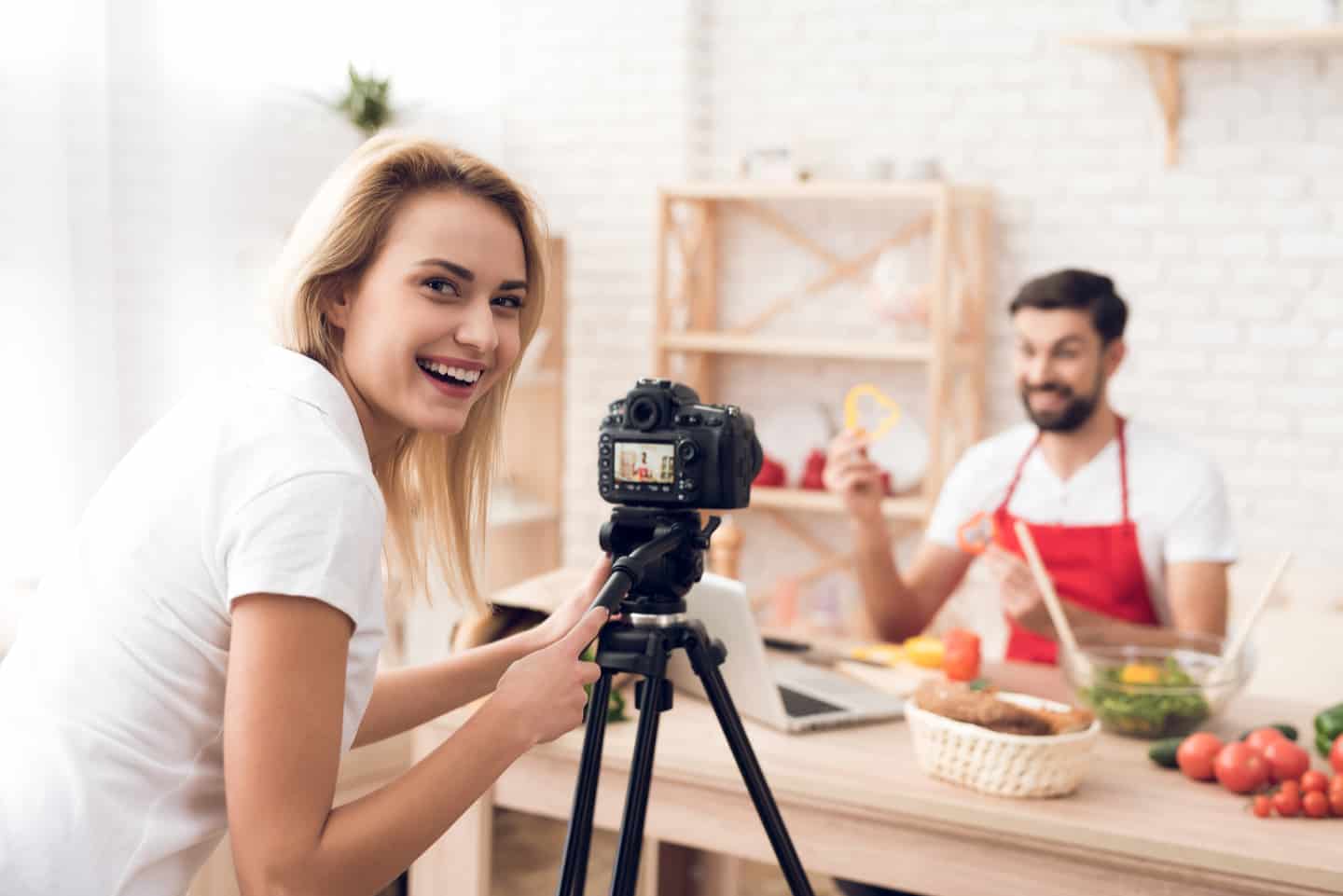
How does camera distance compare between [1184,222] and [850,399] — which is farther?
[1184,222]

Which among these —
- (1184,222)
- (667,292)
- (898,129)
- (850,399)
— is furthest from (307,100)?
(1184,222)

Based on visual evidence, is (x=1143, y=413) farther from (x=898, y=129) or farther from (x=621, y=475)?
(x=621, y=475)

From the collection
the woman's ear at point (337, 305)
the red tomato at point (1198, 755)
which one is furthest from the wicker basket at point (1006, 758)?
the woman's ear at point (337, 305)

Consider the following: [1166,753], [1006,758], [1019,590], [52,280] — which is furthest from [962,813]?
[52,280]

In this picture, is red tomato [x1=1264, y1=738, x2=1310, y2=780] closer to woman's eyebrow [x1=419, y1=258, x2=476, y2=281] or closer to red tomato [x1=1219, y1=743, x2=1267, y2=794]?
red tomato [x1=1219, y1=743, x2=1267, y2=794]

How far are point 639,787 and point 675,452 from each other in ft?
1.10

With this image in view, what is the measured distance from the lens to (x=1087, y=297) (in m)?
2.79

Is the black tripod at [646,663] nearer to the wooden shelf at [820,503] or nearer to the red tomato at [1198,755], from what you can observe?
the red tomato at [1198,755]

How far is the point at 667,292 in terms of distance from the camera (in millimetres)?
4461

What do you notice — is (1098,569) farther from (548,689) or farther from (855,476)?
(548,689)

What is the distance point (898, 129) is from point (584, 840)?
129 inches

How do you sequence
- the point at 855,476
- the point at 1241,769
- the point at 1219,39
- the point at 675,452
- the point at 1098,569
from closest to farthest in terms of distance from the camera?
the point at 675,452, the point at 1241,769, the point at 855,476, the point at 1098,569, the point at 1219,39

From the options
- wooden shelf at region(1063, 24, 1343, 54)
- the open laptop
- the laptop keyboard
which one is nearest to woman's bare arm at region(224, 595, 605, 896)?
the open laptop

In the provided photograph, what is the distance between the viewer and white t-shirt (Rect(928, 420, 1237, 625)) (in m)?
2.71
